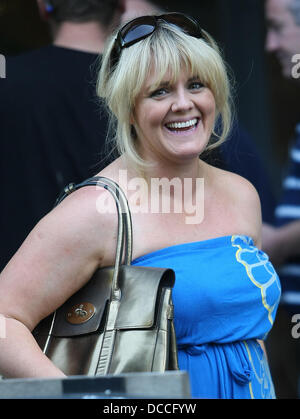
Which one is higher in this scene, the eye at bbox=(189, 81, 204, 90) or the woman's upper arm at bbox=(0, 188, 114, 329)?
the eye at bbox=(189, 81, 204, 90)

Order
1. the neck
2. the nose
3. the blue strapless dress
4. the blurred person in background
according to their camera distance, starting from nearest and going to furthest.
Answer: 1. the blue strapless dress
2. the nose
3. the neck
4. the blurred person in background

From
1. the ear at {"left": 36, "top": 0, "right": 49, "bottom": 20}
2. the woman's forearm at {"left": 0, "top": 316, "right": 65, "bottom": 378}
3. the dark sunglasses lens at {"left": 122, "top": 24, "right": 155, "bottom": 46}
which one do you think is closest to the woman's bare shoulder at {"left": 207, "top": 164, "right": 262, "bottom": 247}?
the dark sunglasses lens at {"left": 122, "top": 24, "right": 155, "bottom": 46}

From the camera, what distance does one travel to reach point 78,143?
105 inches

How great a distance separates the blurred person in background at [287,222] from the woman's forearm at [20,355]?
1.53m

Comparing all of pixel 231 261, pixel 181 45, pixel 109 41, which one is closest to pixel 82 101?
pixel 109 41

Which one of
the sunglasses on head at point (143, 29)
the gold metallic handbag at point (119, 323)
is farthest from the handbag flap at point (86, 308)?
the sunglasses on head at point (143, 29)

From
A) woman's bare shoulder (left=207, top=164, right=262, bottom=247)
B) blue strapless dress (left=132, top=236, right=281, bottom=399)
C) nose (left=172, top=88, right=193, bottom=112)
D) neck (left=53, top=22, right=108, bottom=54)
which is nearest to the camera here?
blue strapless dress (left=132, top=236, right=281, bottom=399)

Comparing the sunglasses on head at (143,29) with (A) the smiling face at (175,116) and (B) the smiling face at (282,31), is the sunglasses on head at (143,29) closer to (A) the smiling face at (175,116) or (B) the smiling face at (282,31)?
(A) the smiling face at (175,116)

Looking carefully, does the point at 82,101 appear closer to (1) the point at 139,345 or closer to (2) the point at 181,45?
(2) the point at 181,45

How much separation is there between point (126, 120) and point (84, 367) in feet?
2.40

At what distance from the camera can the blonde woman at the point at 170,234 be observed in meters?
1.95

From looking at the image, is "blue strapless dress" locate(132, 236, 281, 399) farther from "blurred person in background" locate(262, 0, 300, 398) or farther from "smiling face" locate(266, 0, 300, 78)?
"smiling face" locate(266, 0, 300, 78)

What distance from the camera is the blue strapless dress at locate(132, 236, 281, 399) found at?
1.99 metres

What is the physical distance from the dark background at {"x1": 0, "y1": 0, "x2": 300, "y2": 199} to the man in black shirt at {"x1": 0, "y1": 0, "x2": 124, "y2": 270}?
3.27 ft
